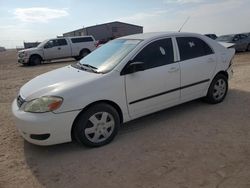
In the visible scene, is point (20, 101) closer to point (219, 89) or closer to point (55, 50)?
point (219, 89)

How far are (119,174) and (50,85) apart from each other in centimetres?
178

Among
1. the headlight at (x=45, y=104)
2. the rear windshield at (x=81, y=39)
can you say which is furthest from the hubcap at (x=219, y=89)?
the rear windshield at (x=81, y=39)

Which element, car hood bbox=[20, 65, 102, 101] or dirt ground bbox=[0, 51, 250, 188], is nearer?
dirt ground bbox=[0, 51, 250, 188]

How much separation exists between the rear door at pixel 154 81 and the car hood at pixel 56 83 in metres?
0.67

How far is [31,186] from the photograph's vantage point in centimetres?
336

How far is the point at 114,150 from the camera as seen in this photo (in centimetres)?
415

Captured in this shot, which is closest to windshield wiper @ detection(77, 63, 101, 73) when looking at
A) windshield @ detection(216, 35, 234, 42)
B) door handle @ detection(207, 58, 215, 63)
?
door handle @ detection(207, 58, 215, 63)

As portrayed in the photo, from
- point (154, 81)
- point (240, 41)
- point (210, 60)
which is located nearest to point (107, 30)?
point (240, 41)

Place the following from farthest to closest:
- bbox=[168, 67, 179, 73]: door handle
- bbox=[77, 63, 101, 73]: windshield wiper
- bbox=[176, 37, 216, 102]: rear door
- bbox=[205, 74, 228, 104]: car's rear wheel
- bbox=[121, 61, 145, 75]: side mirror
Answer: bbox=[205, 74, 228, 104]: car's rear wheel < bbox=[176, 37, 216, 102]: rear door < bbox=[168, 67, 179, 73]: door handle < bbox=[77, 63, 101, 73]: windshield wiper < bbox=[121, 61, 145, 75]: side mirror

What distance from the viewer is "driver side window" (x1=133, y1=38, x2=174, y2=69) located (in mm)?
4727

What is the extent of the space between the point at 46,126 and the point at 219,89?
12.6 feet

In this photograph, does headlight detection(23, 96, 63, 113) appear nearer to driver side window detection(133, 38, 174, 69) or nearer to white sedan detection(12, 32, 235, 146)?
white sedan detection(12, 32, 235, 146)

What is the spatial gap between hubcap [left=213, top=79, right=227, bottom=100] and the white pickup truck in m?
16.0

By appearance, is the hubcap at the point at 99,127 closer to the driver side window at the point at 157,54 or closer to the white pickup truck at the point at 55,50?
the driver side window at the point at 157,54
